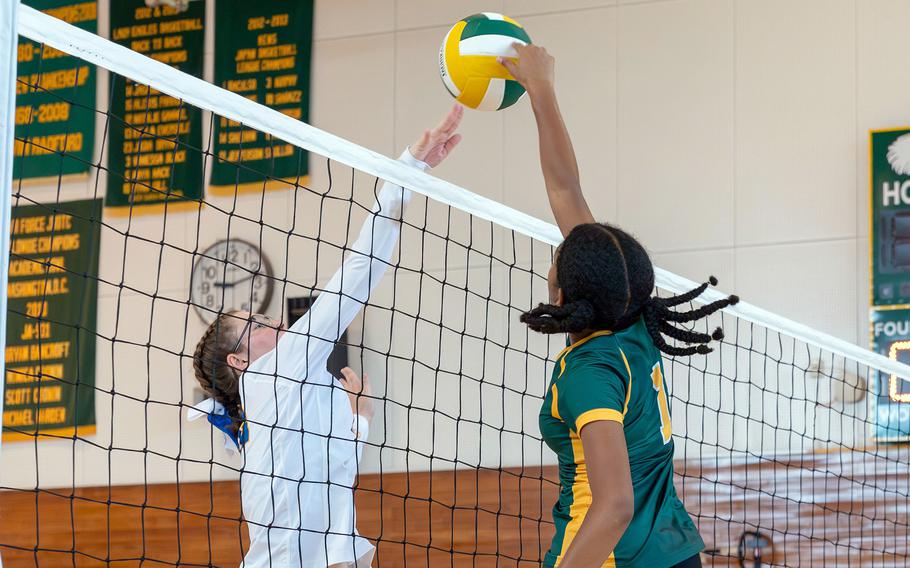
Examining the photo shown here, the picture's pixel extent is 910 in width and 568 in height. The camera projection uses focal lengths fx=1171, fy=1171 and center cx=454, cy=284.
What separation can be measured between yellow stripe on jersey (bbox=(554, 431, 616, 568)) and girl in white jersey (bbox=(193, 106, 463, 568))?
1.29 meters

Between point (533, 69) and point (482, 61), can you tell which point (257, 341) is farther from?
point (533, 69)

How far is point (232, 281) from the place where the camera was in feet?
27.6

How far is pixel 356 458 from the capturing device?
375 cm

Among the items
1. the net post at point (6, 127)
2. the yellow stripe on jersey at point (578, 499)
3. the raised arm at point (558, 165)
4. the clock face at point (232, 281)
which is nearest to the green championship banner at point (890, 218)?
the clock face at point (232, 281)

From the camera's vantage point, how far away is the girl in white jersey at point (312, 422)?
3.51m

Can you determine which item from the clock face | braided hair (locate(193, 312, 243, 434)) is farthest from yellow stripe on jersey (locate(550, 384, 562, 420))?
the clock face

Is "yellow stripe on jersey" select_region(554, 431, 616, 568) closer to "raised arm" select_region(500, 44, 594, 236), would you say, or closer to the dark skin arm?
the dark skin arm

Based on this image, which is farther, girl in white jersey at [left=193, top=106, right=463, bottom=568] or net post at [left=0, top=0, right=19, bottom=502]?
girl in white jersey at [left=193, top=106, right=463, bottom=568]

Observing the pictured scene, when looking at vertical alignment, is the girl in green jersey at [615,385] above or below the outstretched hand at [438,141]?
below

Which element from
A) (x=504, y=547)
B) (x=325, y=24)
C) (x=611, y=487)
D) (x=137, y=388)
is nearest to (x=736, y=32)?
(x=325, y=24)

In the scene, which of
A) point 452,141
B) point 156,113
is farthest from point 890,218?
point 156,113

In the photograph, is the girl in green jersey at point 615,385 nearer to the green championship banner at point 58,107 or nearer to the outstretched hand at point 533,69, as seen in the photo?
the outstretched hand at point 533,69

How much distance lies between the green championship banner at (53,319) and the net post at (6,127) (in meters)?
6.38

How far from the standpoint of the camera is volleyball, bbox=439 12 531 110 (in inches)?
132
